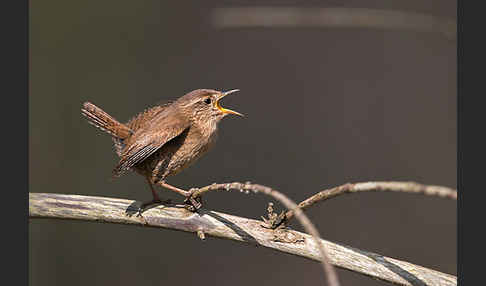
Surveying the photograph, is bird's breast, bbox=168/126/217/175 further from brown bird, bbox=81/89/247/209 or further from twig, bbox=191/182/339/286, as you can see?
twig, bbox=191/182/339/286

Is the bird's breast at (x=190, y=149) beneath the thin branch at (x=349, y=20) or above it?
beneath

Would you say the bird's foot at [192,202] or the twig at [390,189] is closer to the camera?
the twig at [390,189]

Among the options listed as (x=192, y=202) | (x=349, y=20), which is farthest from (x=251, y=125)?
(x=349, y=20)

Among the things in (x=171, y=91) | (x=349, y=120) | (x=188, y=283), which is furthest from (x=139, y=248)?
(x=349, y=120)

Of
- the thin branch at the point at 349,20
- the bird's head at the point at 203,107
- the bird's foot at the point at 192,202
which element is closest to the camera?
the thin branch at the point at 349,20

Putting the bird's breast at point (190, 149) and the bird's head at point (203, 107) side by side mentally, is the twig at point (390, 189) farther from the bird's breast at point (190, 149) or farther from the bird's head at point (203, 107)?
the bird's head at point (203, 107)

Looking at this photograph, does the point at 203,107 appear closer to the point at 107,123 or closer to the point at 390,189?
the point at 107,123

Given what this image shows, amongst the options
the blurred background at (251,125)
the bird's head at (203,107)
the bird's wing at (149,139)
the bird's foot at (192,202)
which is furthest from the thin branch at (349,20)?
the blurred background at (251,125)
